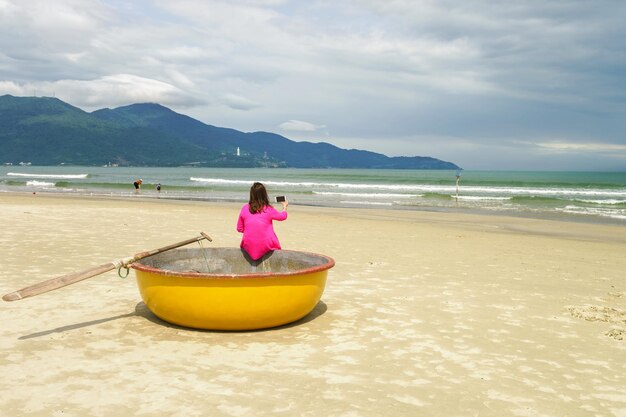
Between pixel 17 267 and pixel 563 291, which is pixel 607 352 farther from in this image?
pixel 17 267

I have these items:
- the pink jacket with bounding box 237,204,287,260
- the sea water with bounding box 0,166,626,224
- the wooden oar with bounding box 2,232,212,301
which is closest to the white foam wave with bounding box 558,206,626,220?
the sea water with bounding box 0,166,626,224

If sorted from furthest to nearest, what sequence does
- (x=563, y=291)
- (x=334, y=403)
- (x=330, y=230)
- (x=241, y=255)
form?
(x=330, y=230), (x=563, y=291), (x=241, y=255), (x=334, y=403)

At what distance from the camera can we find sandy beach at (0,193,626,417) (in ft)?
14.1

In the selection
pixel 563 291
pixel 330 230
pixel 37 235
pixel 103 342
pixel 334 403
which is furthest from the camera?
pixel 330 230

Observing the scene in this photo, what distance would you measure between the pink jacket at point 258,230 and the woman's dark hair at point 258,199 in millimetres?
60

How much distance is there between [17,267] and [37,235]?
435cm

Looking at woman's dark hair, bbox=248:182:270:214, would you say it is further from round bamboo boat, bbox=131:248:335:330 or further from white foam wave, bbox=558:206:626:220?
white foam wave, bbox=558:206:626:220

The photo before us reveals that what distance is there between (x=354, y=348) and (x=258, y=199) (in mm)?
2338

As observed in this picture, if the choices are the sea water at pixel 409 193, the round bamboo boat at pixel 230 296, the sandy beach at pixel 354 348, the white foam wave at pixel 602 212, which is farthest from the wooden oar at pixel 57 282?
the white foam wave at pixel 602 212

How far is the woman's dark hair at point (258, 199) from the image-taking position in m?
6.95

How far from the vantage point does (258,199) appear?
695 centimetres

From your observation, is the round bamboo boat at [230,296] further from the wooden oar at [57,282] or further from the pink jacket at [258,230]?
the pink jacket at [258,230]

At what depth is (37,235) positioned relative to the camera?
1352cm

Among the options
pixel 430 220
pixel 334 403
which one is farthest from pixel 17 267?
pixel 430 220
